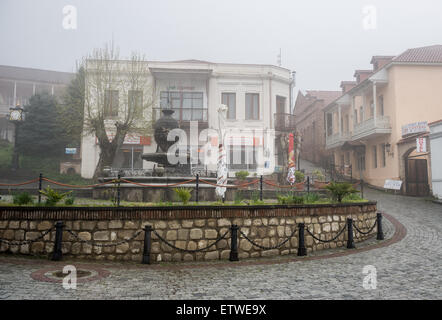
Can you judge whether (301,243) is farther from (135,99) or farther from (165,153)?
(135,99)

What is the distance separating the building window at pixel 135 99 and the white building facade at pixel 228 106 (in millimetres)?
4499

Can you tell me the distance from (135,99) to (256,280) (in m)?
16.8

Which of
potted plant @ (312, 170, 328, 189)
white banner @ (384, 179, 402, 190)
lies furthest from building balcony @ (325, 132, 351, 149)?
potted plant @ (312, 170, 328, 189)

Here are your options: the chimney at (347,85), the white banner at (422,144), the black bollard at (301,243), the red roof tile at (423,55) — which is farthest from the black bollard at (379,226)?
the chimney at (347,85)

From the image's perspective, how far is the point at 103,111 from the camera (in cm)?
1945

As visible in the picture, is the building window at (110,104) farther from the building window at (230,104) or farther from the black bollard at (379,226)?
the black bollard at (379,226)

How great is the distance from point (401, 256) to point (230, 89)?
20.8 metres

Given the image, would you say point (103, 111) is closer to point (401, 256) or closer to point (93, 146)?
point (93, 146)

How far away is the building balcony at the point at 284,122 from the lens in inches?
1055

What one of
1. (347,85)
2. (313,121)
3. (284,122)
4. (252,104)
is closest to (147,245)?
(252,104)

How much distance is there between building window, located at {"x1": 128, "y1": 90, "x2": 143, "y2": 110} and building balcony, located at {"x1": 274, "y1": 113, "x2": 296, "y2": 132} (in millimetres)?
11160

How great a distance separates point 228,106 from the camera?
88.3ft
